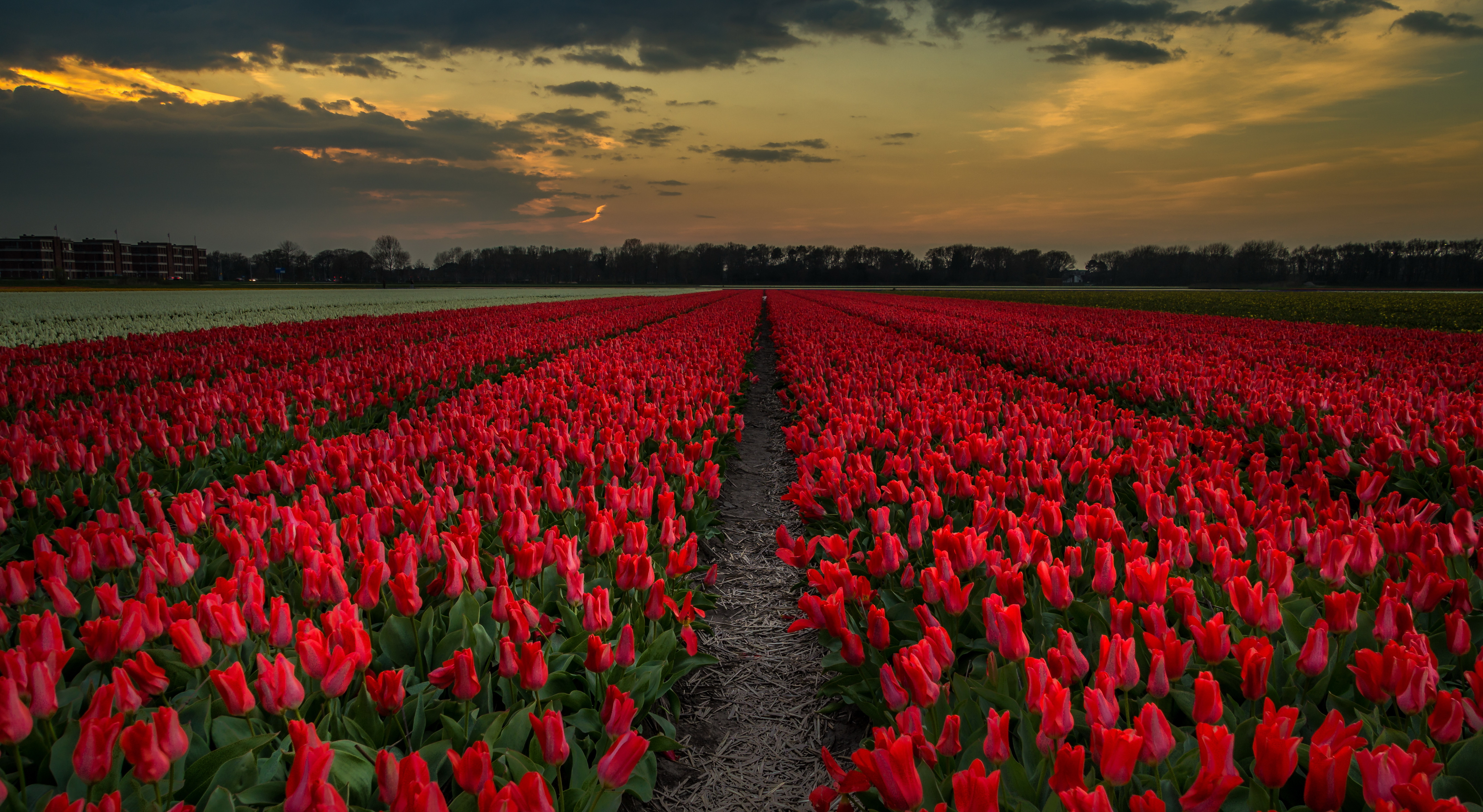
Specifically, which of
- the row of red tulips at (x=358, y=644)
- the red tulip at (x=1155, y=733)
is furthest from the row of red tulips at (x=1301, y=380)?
the row of red tulips at (x=358, y=644)

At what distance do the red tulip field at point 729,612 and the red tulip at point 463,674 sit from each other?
1cm

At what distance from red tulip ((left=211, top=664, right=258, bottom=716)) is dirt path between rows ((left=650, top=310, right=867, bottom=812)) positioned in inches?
58.5

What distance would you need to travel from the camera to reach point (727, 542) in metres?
5.56

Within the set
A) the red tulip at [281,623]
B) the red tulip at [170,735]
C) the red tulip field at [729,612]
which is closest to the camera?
the red tulip at [170,735]

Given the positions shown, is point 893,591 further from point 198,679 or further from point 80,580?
point 80,580

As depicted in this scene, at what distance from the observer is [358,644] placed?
1925 millimetres

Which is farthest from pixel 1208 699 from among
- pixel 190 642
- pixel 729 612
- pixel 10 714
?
pixel 729 612

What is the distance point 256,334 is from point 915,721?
17436 mm

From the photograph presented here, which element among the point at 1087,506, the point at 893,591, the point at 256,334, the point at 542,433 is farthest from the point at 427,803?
the point at 256,334

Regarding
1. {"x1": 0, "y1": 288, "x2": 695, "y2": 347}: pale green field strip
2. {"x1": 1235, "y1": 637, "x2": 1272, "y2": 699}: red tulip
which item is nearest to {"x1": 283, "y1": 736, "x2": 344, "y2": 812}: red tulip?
{"x1": 1235, "y1": 637, "x2": 1272, "y2": 699}: red tulip

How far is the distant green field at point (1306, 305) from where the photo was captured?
86.7 feet

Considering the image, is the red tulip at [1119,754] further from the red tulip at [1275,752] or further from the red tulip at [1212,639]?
the red tulip at [1212,639]

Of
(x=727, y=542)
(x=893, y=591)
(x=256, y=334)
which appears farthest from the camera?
(x=256, y=334)

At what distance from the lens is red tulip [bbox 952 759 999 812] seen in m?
1.34
